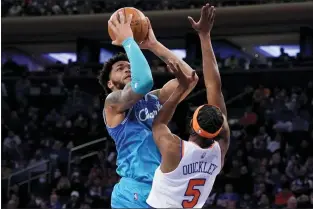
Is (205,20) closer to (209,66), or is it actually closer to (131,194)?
(209,66)

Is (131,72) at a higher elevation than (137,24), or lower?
lower

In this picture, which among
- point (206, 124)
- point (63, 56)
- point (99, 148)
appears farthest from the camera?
point (63, 56)

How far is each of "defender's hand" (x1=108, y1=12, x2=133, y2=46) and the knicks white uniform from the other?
2.88 feet

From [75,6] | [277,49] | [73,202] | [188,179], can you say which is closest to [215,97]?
[188,179]

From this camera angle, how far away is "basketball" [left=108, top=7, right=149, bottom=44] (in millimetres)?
4820

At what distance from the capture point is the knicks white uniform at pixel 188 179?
13.7 ft

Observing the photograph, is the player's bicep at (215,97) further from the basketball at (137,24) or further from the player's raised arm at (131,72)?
the basketball at (137,24)

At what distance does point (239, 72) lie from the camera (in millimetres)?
19250

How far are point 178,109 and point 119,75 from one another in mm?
11931

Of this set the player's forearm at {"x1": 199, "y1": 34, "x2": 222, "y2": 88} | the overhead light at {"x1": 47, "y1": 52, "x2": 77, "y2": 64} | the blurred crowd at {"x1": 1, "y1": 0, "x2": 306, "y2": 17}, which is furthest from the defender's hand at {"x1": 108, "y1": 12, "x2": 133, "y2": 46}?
the overhead light at {"x1": 47, "y1": 52, "x2": 77, "y2": 64}

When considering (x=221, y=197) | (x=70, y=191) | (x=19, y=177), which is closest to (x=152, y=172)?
(x=221, y=197)

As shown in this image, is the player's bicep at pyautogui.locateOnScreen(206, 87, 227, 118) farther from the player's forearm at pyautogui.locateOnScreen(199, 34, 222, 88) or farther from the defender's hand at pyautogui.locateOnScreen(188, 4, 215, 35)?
the defender's hand at pyautogui.locateOnScreen(188, 4, 215, 35)

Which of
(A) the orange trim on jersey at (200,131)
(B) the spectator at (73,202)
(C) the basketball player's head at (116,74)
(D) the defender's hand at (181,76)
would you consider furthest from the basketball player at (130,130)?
(B) the spectator at (73,202)

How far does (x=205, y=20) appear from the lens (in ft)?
15.6
